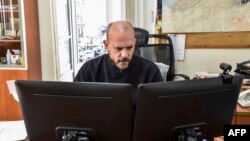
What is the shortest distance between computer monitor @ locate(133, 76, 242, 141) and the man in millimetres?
531

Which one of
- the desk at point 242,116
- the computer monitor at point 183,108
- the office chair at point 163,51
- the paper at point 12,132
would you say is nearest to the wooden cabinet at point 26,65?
the office chair at point 163,51

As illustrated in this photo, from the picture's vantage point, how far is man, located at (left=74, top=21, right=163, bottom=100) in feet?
4.83

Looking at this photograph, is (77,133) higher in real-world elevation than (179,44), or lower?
lower

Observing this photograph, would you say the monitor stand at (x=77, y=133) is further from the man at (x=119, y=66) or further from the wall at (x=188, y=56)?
the wall at (x=188, y=56)

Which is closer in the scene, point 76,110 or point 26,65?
point 76,110

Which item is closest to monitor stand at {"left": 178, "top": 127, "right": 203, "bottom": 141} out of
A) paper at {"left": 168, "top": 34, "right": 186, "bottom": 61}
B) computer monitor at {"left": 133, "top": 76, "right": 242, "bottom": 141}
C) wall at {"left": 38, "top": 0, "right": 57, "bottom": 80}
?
computer monitor at {"left": 133, "top": 76, "right": 242, "bottom": 141}

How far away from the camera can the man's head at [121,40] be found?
1.45m

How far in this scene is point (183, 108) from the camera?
1.01 meters

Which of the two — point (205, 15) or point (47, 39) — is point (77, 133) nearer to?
point (205, 15)

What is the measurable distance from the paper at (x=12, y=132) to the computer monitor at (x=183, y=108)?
0.77 m

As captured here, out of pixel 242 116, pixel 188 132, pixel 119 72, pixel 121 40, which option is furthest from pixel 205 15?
pixel 188 132

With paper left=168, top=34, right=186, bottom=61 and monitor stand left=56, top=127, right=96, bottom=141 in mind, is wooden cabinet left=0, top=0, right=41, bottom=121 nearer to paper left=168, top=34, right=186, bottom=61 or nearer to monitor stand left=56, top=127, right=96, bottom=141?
paper left=168, top=34, right=186, bottom=61

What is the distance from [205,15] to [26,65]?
6.88 ft

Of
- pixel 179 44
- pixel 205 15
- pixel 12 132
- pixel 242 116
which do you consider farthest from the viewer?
pixel 179 44
